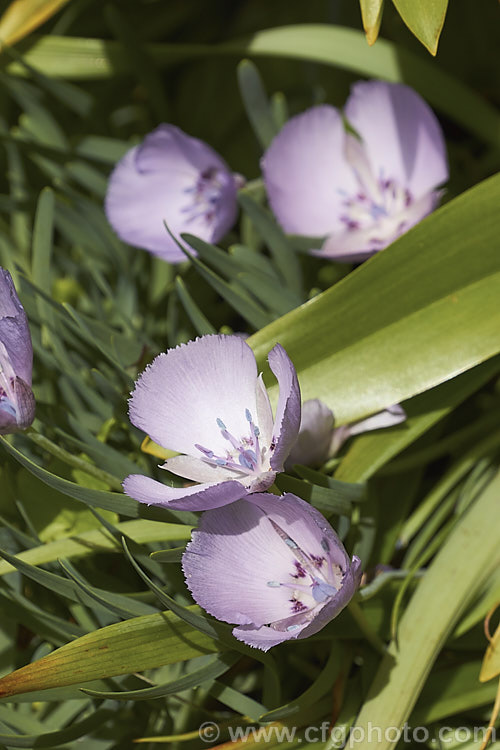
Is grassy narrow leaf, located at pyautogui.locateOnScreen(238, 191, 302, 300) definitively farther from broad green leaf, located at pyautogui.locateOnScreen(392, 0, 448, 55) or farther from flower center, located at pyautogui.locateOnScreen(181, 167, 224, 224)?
broad green leaf, located at pyautogui.locateOnScreen(392, 0, 448, 55)

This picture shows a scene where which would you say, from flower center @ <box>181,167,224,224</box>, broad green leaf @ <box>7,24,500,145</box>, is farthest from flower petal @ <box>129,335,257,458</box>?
broad green leaf @ <box>7,24,500,145</box>

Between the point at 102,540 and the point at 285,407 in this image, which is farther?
the point at 102,540

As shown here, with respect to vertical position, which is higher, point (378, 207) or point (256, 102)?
point (256, 102)

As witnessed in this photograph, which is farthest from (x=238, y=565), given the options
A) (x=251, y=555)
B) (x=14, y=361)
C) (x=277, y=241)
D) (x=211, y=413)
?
(x=277, y=241)

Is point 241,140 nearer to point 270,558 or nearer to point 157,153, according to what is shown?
point 157,153

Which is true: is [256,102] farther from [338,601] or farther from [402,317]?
[338,601]

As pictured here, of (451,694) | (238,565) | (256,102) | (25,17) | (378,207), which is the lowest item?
(451,694)

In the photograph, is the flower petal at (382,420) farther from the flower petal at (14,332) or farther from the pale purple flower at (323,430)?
the flower petal at (14,332)
